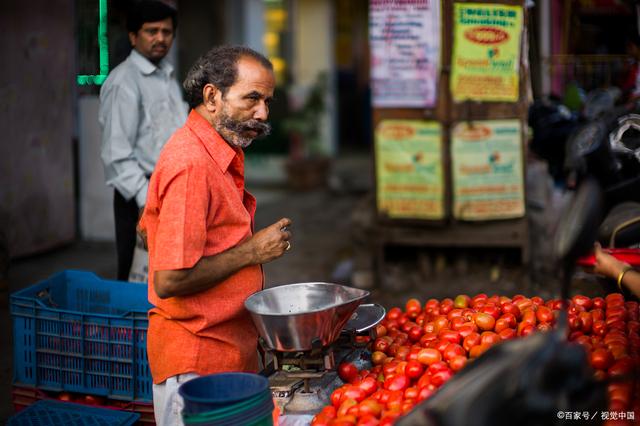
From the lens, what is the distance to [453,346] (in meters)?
2.94

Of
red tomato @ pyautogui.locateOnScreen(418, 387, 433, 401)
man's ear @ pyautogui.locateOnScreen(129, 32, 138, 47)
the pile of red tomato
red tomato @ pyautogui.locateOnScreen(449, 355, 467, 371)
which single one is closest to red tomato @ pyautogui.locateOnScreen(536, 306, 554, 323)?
the pile of red tomato

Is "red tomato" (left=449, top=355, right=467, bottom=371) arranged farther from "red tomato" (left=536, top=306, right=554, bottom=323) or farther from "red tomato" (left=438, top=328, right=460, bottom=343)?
"red tomato" (left=536, top=306, right=554, bottom=323)

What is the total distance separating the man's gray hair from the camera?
8.91 ft

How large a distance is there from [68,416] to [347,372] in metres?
1.31

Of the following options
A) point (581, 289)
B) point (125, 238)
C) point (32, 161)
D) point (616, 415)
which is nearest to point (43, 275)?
point (32, 161)

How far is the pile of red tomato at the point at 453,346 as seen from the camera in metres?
2.64

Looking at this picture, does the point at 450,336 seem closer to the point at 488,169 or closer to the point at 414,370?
the point at 414,370

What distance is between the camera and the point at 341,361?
3.02 m

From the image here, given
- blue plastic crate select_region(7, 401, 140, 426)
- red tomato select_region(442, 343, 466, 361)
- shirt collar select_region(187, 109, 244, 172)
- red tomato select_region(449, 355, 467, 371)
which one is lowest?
blue plastic crate select_region(7, 401, 140, 426)

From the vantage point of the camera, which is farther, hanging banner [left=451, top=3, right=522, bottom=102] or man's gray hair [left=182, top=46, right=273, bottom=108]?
hanging banner [left=451, top=3, right=522, bottom=102]

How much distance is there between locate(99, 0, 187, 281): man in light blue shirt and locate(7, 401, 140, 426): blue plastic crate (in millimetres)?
1260

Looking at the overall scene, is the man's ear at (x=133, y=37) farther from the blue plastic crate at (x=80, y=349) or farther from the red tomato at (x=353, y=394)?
the red tomato at (x=353, y=394)

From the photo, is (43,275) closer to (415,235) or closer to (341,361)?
(415,235)

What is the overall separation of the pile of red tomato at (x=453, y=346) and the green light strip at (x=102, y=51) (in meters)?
2.29
